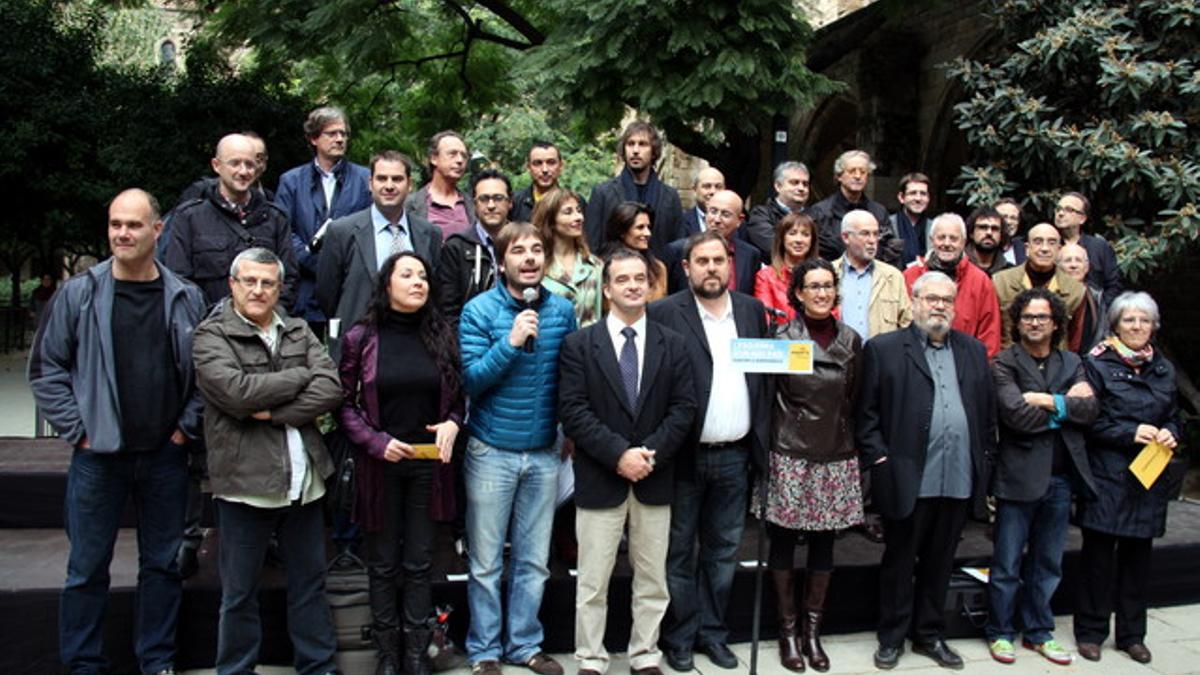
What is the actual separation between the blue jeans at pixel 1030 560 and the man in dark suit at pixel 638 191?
2.51 m

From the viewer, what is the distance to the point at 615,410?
4.39 m

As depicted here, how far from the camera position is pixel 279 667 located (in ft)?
15.2

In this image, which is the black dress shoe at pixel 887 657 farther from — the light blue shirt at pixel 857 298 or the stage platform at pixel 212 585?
the light blue shirt at pixel 857 298

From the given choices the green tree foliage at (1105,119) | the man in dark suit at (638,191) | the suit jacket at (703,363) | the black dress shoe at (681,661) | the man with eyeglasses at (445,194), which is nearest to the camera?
the suit jacket at (703,363)

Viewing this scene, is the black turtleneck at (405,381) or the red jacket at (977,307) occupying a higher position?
the red jacket at (977,307)

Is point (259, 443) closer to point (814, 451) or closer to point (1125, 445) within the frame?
point (814, 451)

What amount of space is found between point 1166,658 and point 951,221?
8.86 ft

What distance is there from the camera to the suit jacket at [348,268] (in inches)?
196

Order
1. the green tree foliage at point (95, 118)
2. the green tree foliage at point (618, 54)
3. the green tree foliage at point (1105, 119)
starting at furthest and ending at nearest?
1. the green tree foliage at point (95, 118)
2. the green tree foliage at point (618, 54)
3. the green tree foliage at point (1105, 119)

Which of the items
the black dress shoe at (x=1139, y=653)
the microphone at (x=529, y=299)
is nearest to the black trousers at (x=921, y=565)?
the black dress shoe at (x=1139, y=653)

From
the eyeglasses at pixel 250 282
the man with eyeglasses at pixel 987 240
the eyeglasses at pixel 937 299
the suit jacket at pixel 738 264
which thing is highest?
the man with eyeglasses at pixel 987 240

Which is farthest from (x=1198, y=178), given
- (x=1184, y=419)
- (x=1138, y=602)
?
(x=1138, y=602)

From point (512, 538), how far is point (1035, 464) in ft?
8.99

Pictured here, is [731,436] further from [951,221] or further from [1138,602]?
[1138,602]
